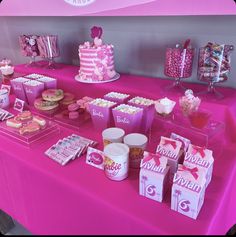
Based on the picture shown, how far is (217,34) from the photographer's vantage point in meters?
1.21

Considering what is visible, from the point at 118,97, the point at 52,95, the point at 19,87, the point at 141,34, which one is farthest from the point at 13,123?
the point at 141,34

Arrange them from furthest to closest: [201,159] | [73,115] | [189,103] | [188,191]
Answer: [73,115], [189,103], [201,159], [188,191]

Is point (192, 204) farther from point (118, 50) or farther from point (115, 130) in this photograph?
point (118, 50)

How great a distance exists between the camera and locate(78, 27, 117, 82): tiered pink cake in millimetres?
1325

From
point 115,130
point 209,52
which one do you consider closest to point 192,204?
point 115,130

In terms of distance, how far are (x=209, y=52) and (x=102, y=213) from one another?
78 cm

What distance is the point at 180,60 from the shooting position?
1147mm

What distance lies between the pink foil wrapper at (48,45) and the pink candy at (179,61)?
2.81ft

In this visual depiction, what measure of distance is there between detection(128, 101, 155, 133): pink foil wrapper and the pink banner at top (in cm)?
48

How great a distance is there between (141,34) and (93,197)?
3.34 ft

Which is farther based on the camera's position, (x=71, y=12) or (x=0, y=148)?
(x=71, y=12)

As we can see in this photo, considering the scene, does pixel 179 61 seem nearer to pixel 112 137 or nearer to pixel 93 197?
Answer: pixel 112 137

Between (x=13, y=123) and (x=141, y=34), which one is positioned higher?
(x=141, y=34)

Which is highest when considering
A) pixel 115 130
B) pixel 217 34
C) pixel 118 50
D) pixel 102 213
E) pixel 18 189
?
pixel 217 34
